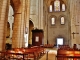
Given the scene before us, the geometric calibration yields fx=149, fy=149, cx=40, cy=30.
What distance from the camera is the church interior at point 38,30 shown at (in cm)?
1077

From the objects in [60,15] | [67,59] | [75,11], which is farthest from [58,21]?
[67,59]

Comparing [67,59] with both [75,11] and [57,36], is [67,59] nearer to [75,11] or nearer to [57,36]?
[75,11]

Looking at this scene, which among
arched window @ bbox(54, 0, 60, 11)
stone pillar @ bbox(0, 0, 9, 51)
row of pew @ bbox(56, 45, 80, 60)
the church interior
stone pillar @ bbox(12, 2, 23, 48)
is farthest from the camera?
arched window @ bbox(54, 0, 60, 11)

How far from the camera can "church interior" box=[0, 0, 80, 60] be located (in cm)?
1077

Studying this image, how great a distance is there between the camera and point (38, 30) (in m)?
20.6

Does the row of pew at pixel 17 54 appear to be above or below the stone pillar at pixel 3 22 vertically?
below

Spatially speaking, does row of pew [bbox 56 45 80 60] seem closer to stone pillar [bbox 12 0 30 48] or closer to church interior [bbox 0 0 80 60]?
church interior [bbox 0 0 80 60]

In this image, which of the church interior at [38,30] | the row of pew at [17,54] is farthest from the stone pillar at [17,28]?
the row of pew at [17,54]

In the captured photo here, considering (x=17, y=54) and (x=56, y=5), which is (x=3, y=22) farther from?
(x=56, y=5)

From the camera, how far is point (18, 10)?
1816 cm

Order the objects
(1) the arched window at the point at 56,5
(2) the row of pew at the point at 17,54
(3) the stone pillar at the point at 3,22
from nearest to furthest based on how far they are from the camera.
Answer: (2) the row of pew at the point at 17,54 < (3) the stone pillar at the point at 3,22 < (1) the arched window at the point at 56,5

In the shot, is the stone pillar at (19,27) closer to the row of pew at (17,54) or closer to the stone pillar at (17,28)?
the stone pillar at (17,28)

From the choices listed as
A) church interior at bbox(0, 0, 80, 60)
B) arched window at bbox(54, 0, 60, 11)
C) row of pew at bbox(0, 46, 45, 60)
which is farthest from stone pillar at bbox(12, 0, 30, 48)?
arched window at bbox(54, 0, 60, 11)

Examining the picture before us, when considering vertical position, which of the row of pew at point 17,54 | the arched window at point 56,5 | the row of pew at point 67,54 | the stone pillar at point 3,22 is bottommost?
the row of pew at point 17,54
